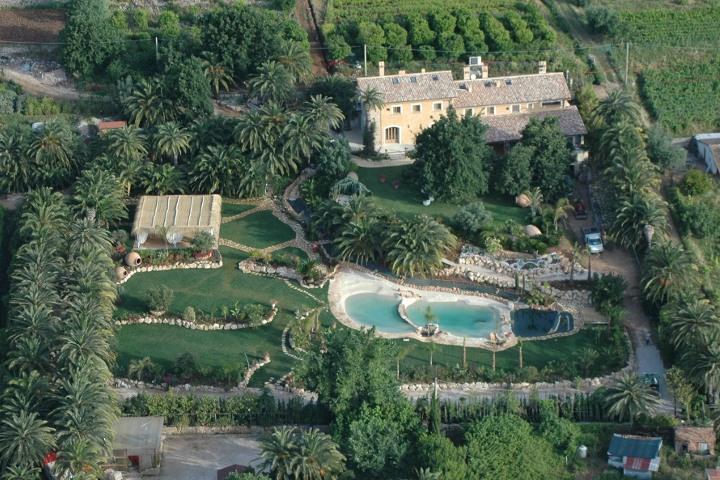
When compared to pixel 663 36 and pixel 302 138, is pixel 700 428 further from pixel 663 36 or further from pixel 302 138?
pixel 663 36

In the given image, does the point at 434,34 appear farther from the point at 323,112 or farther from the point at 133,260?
the point at 133,260

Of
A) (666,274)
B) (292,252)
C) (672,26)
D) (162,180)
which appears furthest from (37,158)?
(672,26)

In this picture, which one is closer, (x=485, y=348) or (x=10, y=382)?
(x=10, y=382)

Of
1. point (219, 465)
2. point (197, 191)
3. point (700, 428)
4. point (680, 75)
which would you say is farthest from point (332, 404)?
point (680, 75)

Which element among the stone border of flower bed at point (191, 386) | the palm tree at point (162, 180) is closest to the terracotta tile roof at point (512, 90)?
the palm tree at point (162, 180)

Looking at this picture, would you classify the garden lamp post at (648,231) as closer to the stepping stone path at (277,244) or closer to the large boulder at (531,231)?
the large boulder at (531,231)

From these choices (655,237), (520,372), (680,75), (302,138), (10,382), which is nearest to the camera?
(10,382)
